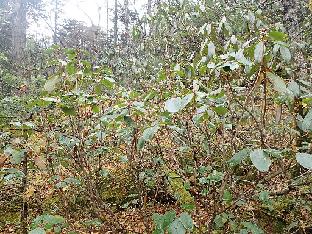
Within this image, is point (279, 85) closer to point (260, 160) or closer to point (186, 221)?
point (260, 160)

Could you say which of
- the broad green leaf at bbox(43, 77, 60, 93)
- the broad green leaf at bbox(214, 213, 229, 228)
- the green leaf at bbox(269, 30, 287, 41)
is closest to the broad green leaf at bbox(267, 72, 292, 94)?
the green leaf at bbox(269, 30, 287, 41)

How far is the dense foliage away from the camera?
173 centimetres

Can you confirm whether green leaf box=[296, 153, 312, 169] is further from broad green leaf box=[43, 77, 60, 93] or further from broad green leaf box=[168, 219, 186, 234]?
broad green leaf box=[43, 77, 60, 93]

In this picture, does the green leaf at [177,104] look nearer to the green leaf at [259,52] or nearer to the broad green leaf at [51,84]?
the green leaf at [259,52]

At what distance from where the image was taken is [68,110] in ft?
6.66

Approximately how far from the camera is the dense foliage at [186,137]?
1734mm

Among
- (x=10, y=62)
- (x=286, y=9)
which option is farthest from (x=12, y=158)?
(x=10, y=62)

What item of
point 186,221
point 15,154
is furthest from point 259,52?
point 15,154

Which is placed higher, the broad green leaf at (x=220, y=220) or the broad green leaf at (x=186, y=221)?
the broad green leaf at (x=220, y=220)

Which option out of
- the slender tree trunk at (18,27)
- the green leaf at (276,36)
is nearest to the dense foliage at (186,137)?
the green leaf at (276,36)

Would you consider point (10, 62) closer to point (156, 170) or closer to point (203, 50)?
point (156, 170)

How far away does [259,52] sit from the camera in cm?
147

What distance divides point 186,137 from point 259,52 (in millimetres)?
1227

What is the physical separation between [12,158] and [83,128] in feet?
3.07
